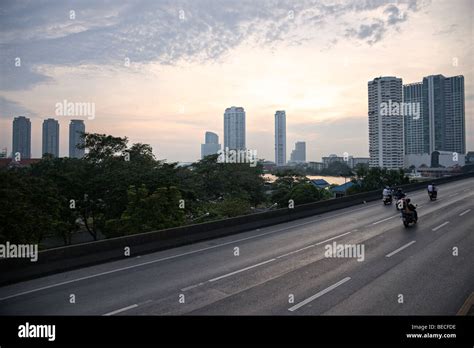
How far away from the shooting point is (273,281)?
877cm

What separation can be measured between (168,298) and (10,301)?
4.15m

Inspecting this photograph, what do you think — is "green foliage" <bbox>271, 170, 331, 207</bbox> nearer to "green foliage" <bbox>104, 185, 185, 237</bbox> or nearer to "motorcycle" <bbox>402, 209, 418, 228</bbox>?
"green foliage" <bbox>104, 185, 185, 237</bbox>

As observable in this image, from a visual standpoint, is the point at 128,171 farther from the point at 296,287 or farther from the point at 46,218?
the point at 296,287

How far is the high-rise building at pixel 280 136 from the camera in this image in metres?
134

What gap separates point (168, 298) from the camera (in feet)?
25.3

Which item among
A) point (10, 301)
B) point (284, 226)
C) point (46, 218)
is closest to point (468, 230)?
point (284, 226)

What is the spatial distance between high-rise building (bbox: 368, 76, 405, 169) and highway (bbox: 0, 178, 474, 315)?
7509 centimetres

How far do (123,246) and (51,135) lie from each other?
187ft

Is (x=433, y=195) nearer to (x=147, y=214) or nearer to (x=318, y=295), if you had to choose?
(x=147, y=214)

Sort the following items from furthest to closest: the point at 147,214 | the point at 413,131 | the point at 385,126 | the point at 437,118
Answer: the point at 413,131 → the point at 437,118 → the point at 385,126 → the point at 147,214

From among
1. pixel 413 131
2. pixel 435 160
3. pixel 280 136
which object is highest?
pixel 413 131

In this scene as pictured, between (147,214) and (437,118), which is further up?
(437,118)

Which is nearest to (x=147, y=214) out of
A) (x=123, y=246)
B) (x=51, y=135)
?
(x=123, y=246)
